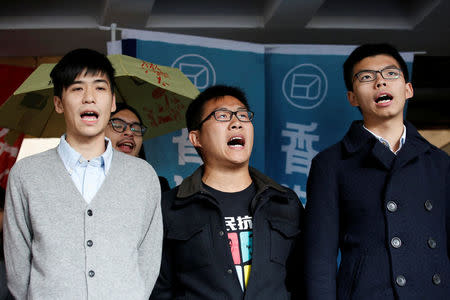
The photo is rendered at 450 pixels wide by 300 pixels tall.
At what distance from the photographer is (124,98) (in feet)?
11.1

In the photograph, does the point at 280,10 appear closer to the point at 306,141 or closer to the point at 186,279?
the point at 306,141

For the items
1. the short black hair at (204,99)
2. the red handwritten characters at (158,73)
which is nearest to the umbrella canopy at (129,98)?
the red handwritten characters at (158,73)

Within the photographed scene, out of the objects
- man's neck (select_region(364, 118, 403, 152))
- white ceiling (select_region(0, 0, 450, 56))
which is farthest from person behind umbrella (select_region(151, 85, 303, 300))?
white ceiling (select_region(0, 0, 450, 56))

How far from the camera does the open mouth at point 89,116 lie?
2.12 m

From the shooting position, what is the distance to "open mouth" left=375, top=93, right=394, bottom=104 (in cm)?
235

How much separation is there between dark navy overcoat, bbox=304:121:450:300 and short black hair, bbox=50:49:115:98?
1.01m

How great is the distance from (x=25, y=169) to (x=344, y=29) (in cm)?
431

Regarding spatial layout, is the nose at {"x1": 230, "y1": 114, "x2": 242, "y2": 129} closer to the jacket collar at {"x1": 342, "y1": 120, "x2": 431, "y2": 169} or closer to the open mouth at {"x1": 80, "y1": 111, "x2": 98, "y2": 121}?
the jacket collar at {"x1": 342, "y1": 120, "x2": 431, "y2": 169}

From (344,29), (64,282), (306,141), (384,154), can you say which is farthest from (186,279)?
(344,29)

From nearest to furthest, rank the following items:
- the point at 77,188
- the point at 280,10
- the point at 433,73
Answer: the point at 77,188 < the point at 280,10 < the point at 433,73

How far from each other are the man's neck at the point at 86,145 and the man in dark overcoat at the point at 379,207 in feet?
3.06

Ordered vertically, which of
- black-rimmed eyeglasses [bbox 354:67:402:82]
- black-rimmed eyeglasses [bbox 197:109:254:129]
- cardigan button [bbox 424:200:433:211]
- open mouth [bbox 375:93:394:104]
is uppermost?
black-rimmed eyeglasses [bbox 354:67:402:82]

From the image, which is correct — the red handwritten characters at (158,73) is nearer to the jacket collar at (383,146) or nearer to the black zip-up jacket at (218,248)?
the black zip-up jacket at (218,248)

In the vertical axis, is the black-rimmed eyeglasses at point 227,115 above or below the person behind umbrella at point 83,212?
above
